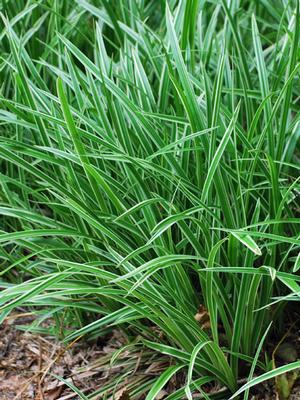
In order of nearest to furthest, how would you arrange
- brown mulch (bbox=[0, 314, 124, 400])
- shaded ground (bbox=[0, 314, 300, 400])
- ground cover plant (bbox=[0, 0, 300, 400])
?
ground cover plant (bbox=[0, 0, 300, 400]), shaded ground (bbox=[0, 314, 300, 400]), brown mulch (bbox=[0, 314, 124, 400])

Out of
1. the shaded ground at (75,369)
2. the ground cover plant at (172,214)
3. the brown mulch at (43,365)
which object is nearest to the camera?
the ground cover plant at (172,214)

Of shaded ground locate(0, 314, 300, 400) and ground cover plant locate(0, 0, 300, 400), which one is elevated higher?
ground cover plant locate(0, 0, 300, 400)

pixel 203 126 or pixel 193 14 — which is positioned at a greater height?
pixel 193 14

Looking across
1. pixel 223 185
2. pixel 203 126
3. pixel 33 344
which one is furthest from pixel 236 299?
pixel 33 344

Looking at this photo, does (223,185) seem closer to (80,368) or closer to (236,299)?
(236,299)

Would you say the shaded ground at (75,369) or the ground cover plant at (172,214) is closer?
the ground cover plant at (172,214)

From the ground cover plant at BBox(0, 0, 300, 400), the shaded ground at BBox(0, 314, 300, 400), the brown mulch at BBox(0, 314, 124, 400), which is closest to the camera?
the ground cover plant at BBox(0, 0, 300, 400)

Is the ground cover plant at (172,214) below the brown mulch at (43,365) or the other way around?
the other way around

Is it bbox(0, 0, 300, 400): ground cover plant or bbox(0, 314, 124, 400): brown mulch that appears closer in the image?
bbox(0, 0, 300, 400): ground cover plant
